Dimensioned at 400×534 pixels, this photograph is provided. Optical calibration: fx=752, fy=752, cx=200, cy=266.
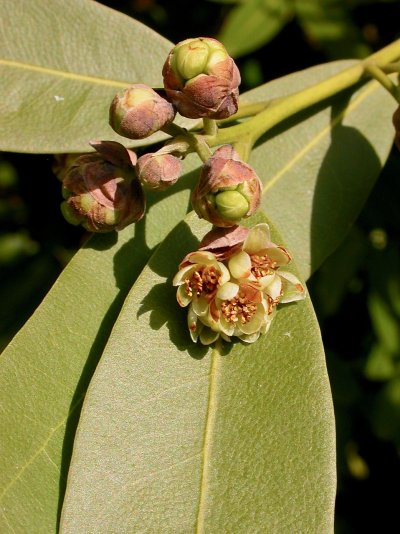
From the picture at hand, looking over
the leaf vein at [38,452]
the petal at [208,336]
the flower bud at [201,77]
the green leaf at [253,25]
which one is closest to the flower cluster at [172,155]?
the flower bud at [201,77]

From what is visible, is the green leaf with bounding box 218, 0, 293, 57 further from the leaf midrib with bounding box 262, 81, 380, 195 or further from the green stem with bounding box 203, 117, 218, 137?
the green stem with bounding box 203, 117, 218, 137

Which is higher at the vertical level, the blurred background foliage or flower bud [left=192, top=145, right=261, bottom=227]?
flower bud [left=192, top=145, right=261, bottom=227]

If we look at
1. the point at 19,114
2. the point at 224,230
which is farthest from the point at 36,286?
the point at 224,230

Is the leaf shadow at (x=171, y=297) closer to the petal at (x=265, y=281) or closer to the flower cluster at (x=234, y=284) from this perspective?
the flower cluster at (x=234, y=284)

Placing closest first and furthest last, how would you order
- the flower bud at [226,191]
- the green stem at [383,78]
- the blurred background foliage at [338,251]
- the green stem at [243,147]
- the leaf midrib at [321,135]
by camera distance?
the flower bud at [226,191] < the green stem at [243,147] < the green stem at [383,78] < the leaf midrib at [321,135] < the blurred background foliage at [338,251]

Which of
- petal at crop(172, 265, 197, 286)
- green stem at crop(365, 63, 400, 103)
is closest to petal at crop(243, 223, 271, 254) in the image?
petal at crop(172, 265, 197, 286)

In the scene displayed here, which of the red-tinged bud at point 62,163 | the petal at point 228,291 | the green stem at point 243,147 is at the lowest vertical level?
the petal at point 228,291
